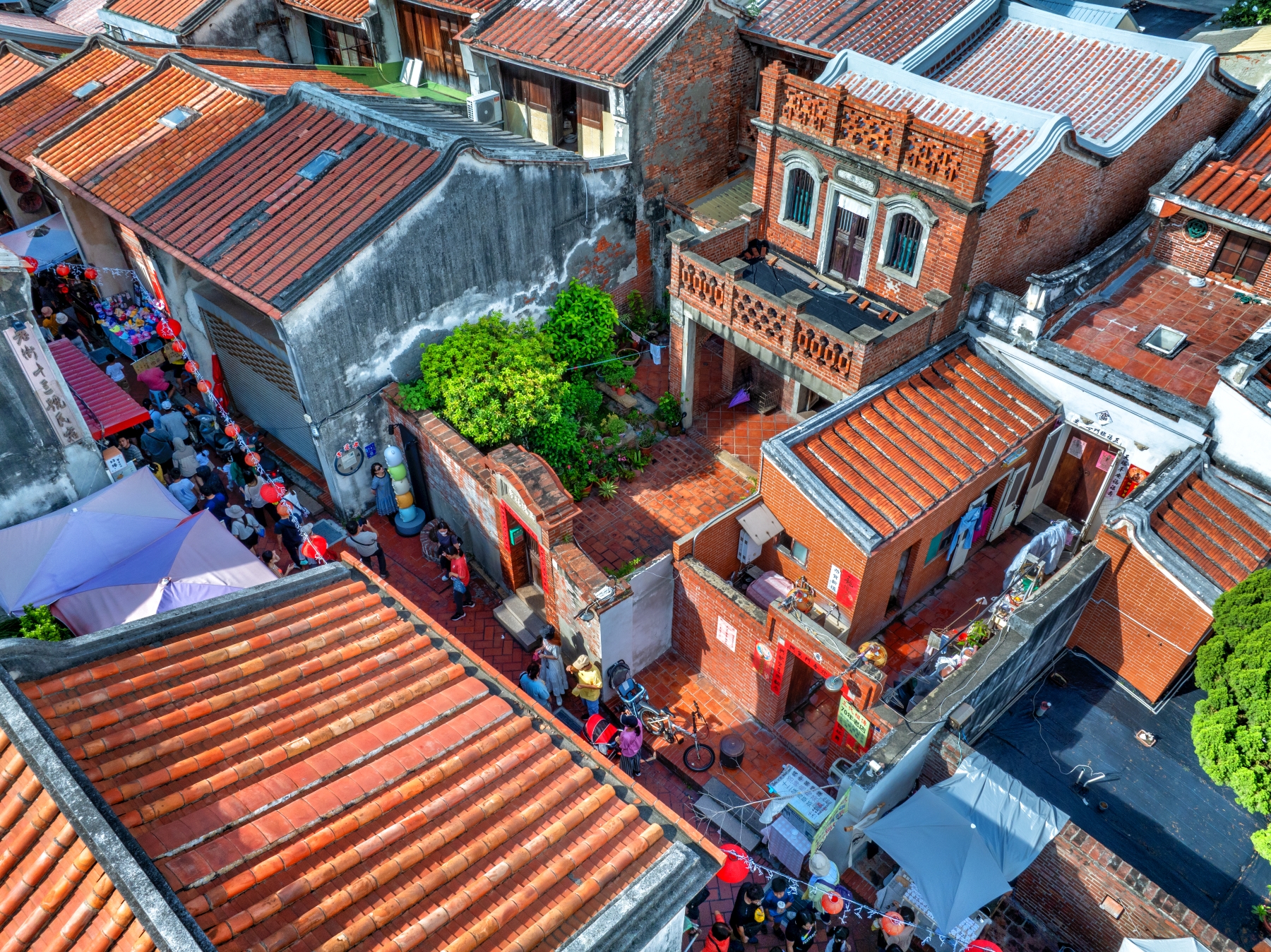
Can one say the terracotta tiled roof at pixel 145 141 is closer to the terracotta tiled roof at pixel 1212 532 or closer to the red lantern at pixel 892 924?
the red lantern at pixel 892 924

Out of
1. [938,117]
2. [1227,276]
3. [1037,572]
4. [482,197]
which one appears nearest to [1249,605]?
[1037,572]

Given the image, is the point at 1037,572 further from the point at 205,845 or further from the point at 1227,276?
the point at 205,845

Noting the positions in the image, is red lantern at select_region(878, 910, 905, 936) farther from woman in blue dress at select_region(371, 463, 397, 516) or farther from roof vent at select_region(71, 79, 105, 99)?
roof vent at select_region(71, 79, 105, 99)

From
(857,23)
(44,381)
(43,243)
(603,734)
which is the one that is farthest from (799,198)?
(43,243)

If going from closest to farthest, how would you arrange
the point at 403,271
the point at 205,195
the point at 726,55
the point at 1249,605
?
the point at 1249,605, the point at 403,271, the point at 205,195, the point at 726,55

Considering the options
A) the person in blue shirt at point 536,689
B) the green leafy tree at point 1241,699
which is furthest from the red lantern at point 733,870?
the green leafy tree at point 1241,699
